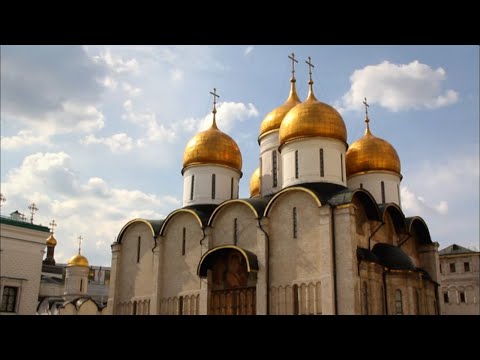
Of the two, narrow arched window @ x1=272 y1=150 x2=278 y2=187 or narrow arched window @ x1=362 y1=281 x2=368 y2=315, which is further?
narrow arched window @ x1=272 y1=150 x2=278 y2=187

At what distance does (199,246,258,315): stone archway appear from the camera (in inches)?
729

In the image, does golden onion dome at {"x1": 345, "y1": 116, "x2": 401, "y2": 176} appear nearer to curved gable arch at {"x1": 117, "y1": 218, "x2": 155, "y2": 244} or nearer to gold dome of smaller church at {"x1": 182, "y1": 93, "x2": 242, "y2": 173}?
gold dome of smaller church at {"x1": 182, "y1": 93, "x2": 242, "y2": 173}

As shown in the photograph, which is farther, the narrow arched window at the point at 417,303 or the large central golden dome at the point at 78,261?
the large central golden dome at the point at 78,261

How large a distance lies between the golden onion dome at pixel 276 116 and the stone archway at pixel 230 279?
690 cm

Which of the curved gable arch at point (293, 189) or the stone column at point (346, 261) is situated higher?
the curved gable arch at point (293, 189)

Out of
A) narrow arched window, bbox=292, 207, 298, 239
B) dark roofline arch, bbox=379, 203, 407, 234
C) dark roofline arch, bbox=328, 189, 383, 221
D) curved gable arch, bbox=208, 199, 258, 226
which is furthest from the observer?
dark roofline arch, bbox=379, 203, 407, 234

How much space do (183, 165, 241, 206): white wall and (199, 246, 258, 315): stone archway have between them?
14.2ft

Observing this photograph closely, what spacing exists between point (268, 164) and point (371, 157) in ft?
14.2

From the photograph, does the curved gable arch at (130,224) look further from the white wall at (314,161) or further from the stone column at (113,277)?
the white wall at (314,161)

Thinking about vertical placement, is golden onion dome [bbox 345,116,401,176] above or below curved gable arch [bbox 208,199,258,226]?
above

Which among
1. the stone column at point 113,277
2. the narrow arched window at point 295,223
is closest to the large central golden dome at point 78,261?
the stone column at point 113,277

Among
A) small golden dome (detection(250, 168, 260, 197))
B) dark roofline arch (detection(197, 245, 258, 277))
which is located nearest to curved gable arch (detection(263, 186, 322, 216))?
dark roofline arch (detection(197, 245, 258, 277))

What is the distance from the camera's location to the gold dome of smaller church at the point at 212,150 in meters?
23.8
